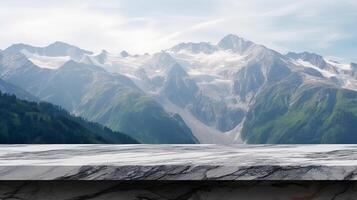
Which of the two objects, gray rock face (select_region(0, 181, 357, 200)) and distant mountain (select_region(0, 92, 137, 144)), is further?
distant mountain (select_region(0, 92, 137, 144))

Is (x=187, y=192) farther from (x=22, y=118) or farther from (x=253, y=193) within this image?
(x=22, y=118)

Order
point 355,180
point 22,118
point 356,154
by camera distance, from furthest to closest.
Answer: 1. point 22,118
2. point 356,154
3. point 355,180

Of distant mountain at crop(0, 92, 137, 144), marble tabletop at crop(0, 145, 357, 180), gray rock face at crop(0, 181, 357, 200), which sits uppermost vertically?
marble tabletop at crop(0, 145, 357, 180)

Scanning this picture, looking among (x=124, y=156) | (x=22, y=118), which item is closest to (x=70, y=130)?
(x=22, y=118)

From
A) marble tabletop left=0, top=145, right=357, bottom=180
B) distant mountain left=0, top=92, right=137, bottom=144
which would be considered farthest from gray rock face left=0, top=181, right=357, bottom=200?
distant mountain left=0, top=92, right=137, bottom=144

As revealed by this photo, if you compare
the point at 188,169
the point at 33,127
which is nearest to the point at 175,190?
the point at 188,169

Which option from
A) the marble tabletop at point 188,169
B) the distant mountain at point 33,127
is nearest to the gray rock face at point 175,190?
the marble tabletop at point 188,169

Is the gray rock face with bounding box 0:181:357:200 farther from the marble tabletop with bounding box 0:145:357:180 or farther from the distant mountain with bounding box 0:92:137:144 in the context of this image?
the distant mountain with bounding box 0:92:137:144

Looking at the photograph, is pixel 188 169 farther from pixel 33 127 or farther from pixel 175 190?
pixel 33 127

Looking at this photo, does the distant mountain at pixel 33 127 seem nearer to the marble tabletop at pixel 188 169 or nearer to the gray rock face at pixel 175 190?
the gray rock face at pixel 175 190

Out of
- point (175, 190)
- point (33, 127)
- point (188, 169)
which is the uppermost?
point (188, 169)

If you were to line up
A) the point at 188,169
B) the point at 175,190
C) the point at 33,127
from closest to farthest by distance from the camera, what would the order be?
the point at 188,169 → the point at 175,190 → the point at 33,127

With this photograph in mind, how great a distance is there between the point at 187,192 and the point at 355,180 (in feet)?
4.53

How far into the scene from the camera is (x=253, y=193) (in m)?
4.87
